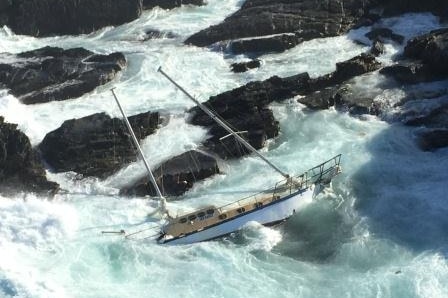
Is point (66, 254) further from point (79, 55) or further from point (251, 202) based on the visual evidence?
point (79, 55)

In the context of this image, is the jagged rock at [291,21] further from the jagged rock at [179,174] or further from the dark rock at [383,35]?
the jagged rock at [179,174]

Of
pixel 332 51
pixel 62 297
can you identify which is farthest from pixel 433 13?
pixel 62 297

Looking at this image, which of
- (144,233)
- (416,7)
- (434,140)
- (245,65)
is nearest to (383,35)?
(416,7)

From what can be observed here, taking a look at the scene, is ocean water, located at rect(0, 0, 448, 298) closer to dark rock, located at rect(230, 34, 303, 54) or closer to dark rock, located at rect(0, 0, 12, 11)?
dark rock, located at rect(230, 34, 303, 54)

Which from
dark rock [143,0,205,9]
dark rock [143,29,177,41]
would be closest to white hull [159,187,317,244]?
dark rock [143,29,177,41]

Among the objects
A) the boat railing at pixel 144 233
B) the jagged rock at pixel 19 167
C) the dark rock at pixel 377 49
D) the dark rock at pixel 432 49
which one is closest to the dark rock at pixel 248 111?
the dark rock at pixel 377 49
